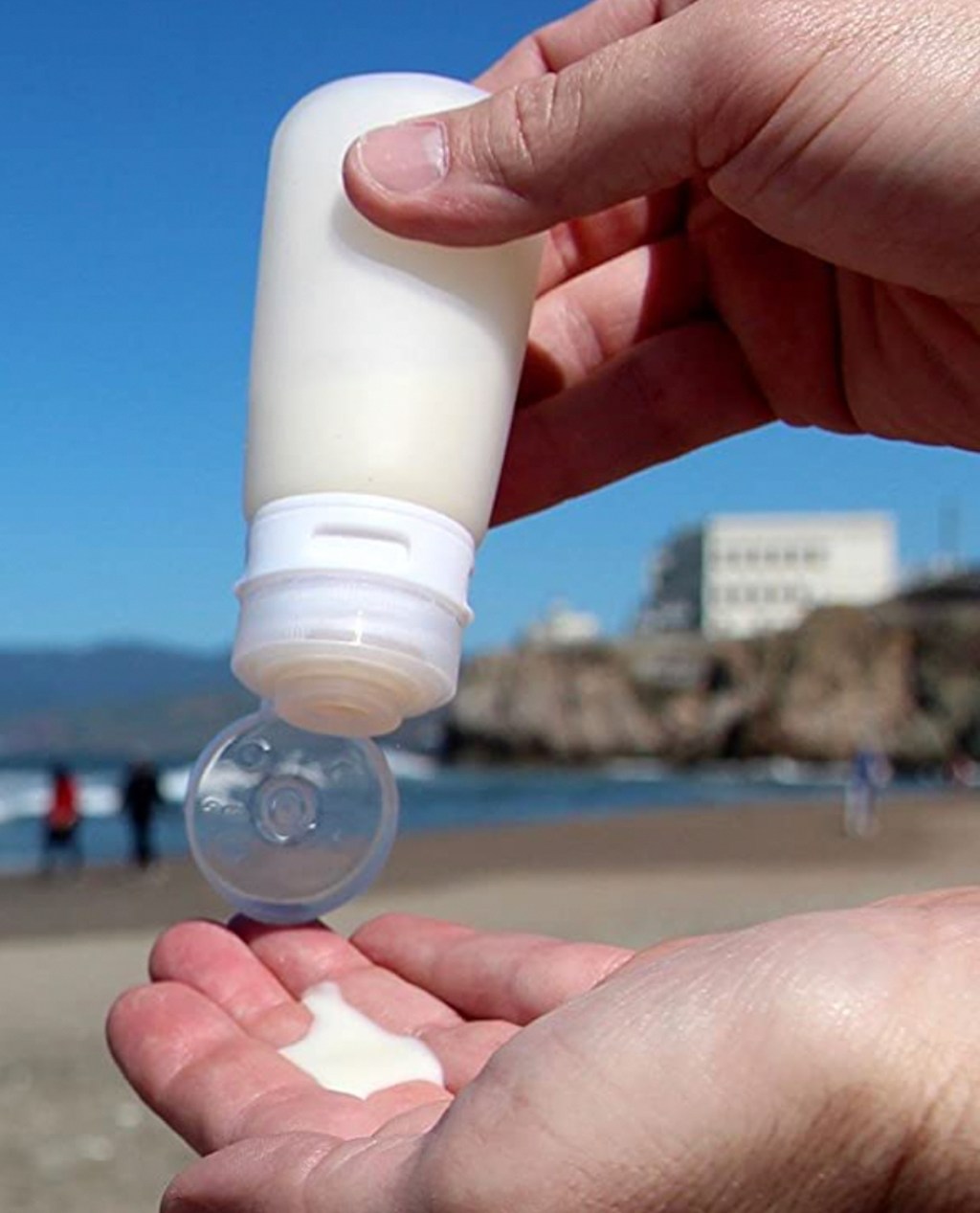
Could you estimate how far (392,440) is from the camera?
2.35m

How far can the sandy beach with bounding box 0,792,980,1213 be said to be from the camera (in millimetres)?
7234

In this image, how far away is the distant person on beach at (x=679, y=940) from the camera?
1.80 metres

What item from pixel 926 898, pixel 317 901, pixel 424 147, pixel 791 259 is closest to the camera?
pixel 926 898

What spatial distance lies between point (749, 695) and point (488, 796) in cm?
2901

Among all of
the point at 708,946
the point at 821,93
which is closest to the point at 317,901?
the point at 708,946

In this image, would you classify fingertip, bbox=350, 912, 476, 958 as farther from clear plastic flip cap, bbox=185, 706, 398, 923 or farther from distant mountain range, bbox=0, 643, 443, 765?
distant mountain range, bbox=0, 643, 443, 765

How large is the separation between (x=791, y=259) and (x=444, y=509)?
121 cm

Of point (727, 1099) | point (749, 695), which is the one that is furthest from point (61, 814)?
point (749, 695)

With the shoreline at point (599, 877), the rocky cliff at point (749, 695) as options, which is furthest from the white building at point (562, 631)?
the shoreline at point (599, 877)

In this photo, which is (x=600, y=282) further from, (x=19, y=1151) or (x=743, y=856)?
(x=743, y=856)

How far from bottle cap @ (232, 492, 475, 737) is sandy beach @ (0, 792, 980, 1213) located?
15.5 ft

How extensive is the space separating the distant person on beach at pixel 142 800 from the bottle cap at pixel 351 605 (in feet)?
53.3

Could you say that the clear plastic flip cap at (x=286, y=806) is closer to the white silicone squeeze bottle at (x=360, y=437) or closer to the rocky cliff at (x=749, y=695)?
the white silicone squeeze bottle at (x=360, y=437)

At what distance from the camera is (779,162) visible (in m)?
2.59
